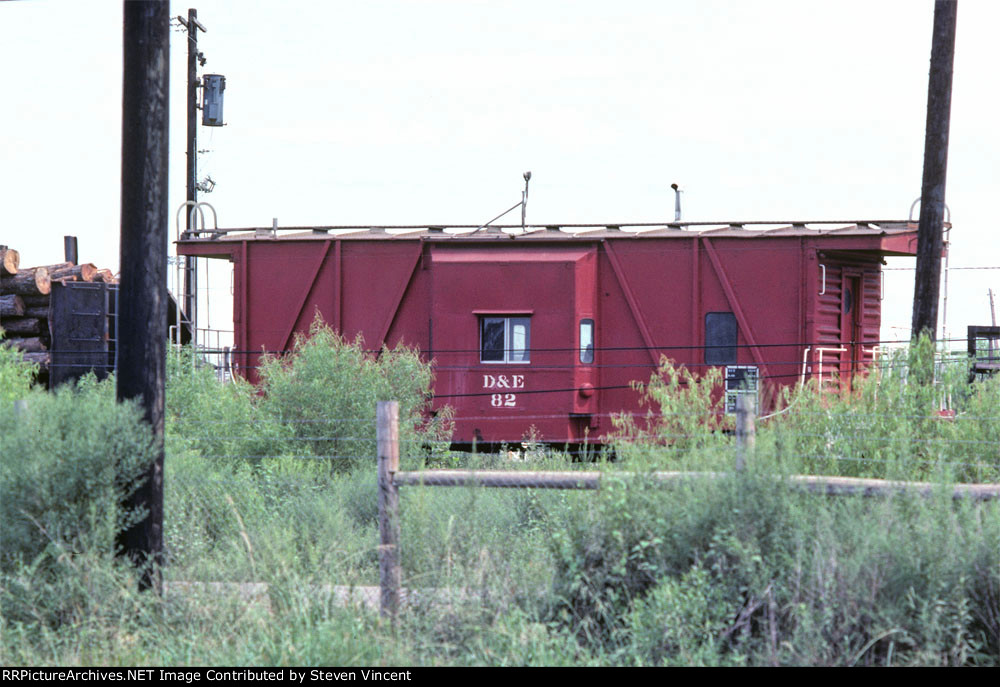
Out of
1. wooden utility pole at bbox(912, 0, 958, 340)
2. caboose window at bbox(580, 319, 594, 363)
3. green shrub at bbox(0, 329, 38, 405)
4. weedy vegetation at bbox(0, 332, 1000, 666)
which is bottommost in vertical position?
weedy vegetation at bbox(0, 332, 1000, 666)

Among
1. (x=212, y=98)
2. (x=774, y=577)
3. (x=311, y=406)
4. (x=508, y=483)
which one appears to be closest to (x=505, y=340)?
(x=311, y=406)

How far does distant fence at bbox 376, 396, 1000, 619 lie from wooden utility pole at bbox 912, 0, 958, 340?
6.64m

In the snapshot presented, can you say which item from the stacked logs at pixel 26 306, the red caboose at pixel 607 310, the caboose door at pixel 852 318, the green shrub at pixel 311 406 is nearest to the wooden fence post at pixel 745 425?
the green shrub at pixel 311 406

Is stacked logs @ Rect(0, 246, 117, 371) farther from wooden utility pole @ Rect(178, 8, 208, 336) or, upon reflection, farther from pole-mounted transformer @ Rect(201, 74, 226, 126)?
pole-mounted transformer @ Rect(201, 74, 226, 126)

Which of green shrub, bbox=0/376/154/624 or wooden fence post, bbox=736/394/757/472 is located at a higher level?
wooden fence post, bbox=736/394/757/472

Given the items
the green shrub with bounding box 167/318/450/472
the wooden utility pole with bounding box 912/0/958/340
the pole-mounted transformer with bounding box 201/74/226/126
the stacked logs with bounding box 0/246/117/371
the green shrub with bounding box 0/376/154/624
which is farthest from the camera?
the pole-mounted transformer with bounding box 201/74/226/126

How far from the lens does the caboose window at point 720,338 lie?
1562 centimetres

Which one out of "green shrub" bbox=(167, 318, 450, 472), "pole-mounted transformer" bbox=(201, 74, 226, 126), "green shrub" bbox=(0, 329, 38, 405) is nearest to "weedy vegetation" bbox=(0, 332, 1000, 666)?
"green shrub" bbox=(167, 318, 450, 472)

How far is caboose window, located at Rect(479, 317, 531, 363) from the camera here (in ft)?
52.2

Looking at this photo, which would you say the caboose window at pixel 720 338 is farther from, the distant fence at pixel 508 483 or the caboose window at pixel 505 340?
the distant fence at pixel 508 483

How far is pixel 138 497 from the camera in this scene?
7398 millimetres

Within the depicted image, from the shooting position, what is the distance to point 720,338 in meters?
15.7

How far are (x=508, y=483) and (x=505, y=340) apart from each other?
9006 mm

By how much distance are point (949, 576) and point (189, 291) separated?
46.9 feet
